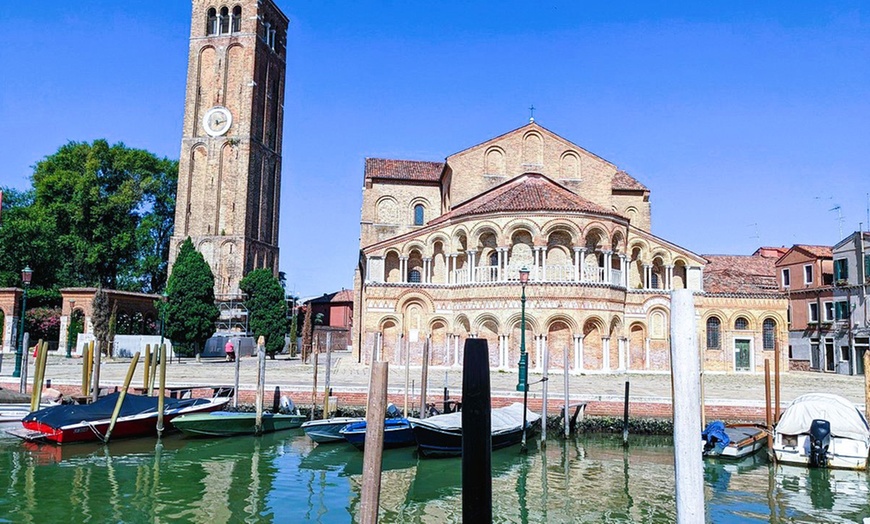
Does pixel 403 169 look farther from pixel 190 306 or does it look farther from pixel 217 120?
pixel 217 120

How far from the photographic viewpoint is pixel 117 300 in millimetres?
36312

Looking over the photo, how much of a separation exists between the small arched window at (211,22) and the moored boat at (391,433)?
42209 mm

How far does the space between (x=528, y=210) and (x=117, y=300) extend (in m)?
23.5

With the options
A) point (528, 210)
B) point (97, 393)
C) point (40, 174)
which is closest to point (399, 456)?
point (97, 393)

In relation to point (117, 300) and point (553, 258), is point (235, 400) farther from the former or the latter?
point (117, 300)

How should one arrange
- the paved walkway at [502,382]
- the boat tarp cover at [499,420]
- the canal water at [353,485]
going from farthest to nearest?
the paved walkway at [502,382] → the boat tarp cover at [499,420] → the canal water at [353,485]

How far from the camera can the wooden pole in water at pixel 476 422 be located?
368cm

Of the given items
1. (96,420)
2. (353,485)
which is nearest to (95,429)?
(96,420)

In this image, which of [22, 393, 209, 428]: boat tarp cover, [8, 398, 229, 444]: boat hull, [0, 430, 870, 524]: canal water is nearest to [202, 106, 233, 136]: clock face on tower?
[22, 393, 209, 428]: boat tarp cover

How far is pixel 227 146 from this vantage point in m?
46.7

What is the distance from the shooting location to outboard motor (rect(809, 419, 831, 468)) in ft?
43.8

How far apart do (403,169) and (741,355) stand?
19.7 m

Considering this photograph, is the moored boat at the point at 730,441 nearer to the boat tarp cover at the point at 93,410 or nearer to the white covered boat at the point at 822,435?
the white covered boat at the point at 822,435

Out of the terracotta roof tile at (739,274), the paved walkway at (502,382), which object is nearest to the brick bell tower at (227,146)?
the paved walkway at (502,382)
